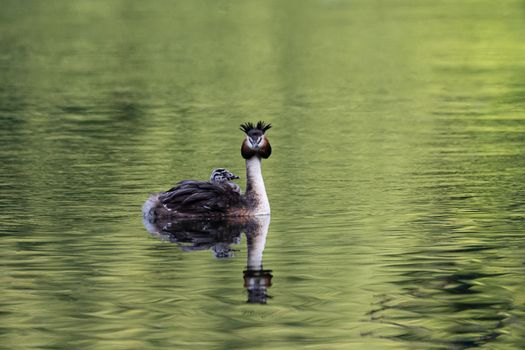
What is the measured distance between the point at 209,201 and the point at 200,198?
12cm

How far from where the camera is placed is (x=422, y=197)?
1970 cm

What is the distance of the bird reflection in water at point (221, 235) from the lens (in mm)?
15492

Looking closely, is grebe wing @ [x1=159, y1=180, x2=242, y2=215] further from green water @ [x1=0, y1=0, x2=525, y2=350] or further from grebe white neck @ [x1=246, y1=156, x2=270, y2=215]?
green water @ [x1=0, y1=0, x2=525, y2=350]

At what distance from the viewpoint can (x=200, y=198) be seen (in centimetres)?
1842

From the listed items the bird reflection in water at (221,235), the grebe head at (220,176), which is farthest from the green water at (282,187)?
the grebe head at (220,176)

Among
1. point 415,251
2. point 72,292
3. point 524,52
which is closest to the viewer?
point 72,292

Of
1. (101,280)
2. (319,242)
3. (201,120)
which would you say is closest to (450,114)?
(201,120)

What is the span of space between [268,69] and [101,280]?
25081mm

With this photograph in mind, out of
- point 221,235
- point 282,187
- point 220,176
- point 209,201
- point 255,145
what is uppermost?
point 282,187

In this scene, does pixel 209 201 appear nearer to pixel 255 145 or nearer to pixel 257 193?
pixel 257 193

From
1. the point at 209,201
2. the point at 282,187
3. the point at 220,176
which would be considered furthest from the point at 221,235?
the point at 282,187

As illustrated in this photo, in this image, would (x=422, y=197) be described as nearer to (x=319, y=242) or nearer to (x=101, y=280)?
(x=319, y=242)

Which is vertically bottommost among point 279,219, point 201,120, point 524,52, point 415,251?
point 415,251

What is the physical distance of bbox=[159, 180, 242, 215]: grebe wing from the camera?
60.2ft
